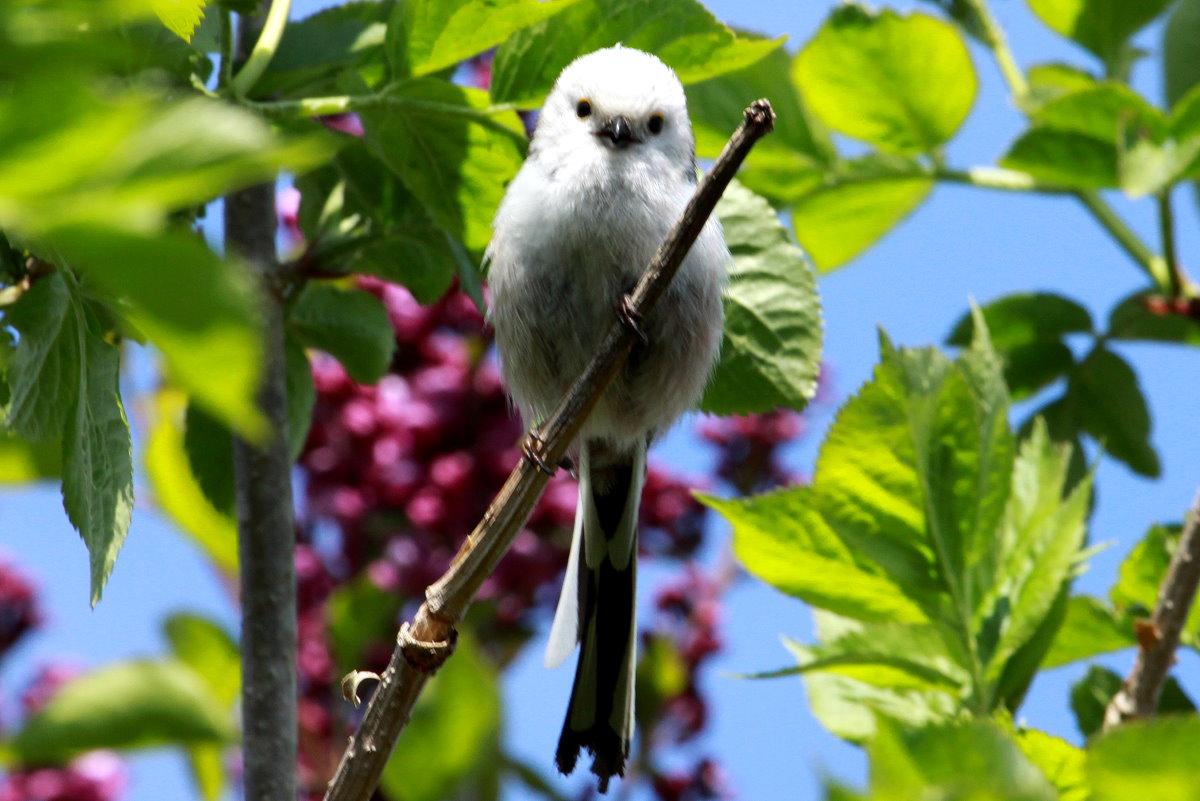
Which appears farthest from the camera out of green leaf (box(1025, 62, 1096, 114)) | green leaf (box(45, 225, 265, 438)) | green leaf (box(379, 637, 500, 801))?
green leaf (box(1025, 62, 1096, 114))

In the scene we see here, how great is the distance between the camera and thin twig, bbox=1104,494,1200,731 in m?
1.29

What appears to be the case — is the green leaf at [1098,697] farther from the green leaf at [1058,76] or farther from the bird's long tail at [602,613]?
the green leaf at [1058,76]

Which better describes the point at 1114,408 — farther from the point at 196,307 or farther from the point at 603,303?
the point at 196,307

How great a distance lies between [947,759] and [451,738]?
1.16ft

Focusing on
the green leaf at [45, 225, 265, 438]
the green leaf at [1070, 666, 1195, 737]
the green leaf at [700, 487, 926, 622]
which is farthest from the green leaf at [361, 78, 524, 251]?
the green leaf at [45, 225, 265, 438]

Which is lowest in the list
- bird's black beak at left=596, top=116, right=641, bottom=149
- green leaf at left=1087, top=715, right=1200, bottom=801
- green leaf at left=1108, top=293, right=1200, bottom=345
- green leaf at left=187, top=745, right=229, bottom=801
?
green leaf at left=1087, top=715, right=1200, bottom=801

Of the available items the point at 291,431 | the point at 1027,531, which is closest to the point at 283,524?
the point at 291,431

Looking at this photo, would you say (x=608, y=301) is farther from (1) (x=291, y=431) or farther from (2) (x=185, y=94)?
(2) (x=185, y=94)

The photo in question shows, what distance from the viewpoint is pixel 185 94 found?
1.42 meters

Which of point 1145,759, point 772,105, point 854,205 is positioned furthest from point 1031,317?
point 1145,759

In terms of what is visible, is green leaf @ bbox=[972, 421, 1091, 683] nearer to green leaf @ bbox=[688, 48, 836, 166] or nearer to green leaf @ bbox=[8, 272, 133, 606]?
green leaf @ bbox=[688, 48, 836, 166]

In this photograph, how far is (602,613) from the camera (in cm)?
214

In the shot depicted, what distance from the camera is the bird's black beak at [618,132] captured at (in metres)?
2.20

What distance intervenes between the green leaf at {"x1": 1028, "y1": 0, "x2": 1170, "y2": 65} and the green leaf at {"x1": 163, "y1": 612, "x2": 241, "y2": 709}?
1.48 metres
